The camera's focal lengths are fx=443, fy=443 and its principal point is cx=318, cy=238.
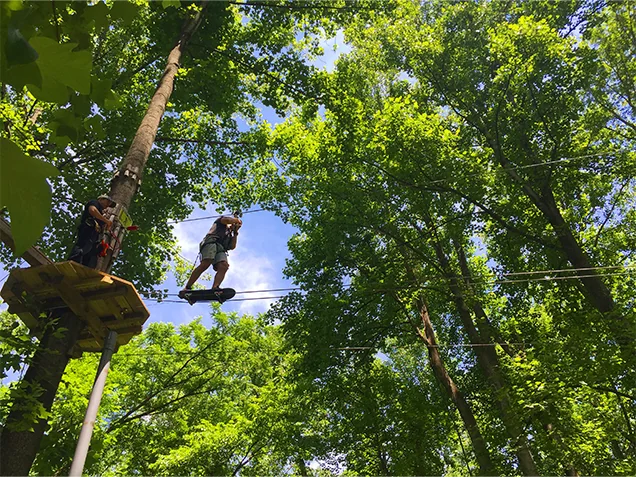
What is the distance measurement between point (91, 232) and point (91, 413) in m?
1.71

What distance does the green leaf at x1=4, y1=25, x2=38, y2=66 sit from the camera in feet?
2.20

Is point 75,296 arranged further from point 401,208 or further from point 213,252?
point 401,208

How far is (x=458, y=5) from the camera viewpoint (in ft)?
39.1

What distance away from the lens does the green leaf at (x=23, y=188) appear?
0.64 metres

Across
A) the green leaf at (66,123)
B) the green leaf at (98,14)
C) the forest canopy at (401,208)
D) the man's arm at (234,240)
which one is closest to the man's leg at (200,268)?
the man's arm at (234,240)

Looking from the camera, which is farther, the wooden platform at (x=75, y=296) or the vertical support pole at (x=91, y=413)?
the wooden platform at (x=75, y=296)

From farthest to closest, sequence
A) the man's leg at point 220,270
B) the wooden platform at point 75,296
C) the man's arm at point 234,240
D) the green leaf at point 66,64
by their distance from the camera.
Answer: the man's arm at point 234,240, the man's leg at point 220,270, the wooden platform at point 75,296, the green leaf at point 66,64

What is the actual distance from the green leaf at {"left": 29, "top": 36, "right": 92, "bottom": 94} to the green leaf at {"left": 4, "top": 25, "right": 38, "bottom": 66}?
9 centimetres

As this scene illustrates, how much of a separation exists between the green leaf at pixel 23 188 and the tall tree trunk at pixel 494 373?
8523mm

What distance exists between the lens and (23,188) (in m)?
0.64

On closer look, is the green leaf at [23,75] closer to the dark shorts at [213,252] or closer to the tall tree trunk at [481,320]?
the dark shorts at [213,252]

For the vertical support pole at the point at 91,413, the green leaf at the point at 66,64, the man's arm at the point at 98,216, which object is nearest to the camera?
the green leaf at the point at 66,64

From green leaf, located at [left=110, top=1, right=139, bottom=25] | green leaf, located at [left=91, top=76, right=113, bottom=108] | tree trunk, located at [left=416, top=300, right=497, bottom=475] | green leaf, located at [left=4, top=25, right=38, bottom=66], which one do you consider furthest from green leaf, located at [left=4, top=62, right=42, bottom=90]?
tree trunk, located at [left=416, top=300, right=497, bottom=475]

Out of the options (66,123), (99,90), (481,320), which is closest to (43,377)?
(66,123)
